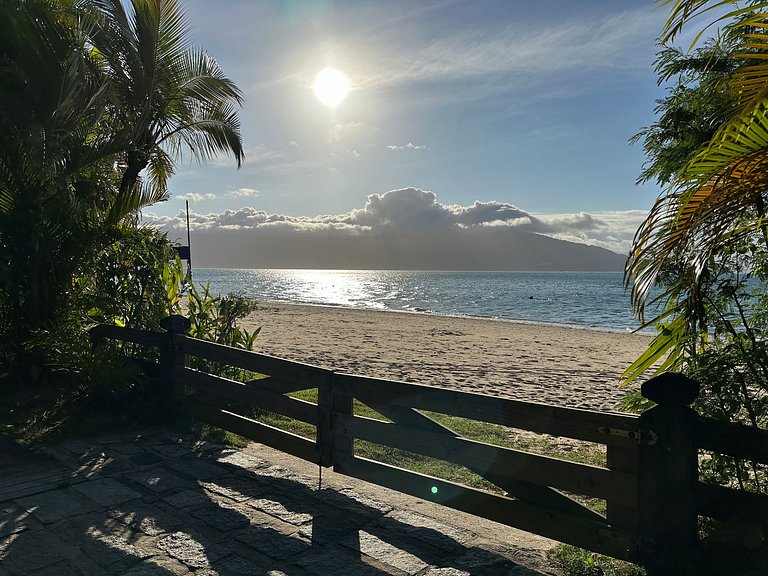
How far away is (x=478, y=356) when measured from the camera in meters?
17.7

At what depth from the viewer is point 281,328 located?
25.0 m

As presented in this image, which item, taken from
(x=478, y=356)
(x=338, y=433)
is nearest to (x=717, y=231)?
(x=338, y=433)

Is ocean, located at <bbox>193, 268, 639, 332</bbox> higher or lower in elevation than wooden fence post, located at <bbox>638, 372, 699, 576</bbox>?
lower

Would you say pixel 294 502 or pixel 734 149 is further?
pixel 294 502

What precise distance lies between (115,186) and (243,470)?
650 centimetres

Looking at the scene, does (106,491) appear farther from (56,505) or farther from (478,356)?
(478,356)

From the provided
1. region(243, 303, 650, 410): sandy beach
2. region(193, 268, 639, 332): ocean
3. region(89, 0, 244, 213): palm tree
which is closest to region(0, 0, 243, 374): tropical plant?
region(89, 0, 244, 213): palm tree

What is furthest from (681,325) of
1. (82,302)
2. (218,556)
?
(82,302)

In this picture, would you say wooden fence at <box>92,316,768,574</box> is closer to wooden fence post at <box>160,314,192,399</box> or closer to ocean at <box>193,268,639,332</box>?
ocean at <box>193,268,639,332</box>

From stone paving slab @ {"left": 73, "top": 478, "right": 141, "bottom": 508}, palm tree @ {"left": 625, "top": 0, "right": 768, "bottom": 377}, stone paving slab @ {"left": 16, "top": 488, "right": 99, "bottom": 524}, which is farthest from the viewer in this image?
stone paving slab @ {"left": 73, "top": 478, "right": 141, "bottom": 508}

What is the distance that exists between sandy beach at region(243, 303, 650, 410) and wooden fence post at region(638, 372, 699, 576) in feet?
21.7

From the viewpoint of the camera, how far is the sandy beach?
1217cm

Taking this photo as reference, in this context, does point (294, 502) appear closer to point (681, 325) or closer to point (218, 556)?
point (218, 556)

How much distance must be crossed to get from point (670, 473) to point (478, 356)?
1441 cm
